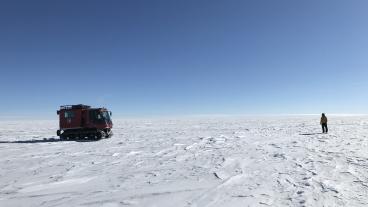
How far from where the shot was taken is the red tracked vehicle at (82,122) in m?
23.2

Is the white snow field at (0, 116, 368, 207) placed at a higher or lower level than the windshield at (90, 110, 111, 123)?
lower

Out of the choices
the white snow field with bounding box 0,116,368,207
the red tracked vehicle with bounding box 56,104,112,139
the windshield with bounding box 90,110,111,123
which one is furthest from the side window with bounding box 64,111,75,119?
the white snow field with bounding box 0,116,368,207

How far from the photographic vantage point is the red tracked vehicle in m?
23.2

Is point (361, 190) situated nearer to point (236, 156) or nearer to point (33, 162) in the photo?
point (236, 156)

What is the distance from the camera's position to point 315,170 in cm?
971

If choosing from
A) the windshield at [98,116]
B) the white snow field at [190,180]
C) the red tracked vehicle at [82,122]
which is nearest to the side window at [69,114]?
the red tracked vehicle at [82,122]

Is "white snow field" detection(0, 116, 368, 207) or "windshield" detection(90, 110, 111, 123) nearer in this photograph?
"white snow field" detection(0, 116, 368, 207)

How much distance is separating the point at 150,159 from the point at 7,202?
20.8 feet

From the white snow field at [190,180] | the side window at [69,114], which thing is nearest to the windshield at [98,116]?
the side window at [69,114]

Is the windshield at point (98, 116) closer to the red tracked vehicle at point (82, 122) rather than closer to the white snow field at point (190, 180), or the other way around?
the red tracked vehicle at point (82, 122)

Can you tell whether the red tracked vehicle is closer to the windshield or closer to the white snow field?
the windshield

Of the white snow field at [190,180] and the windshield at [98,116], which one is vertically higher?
the windshield at [98,116]

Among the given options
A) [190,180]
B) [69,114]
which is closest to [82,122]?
[69,114]

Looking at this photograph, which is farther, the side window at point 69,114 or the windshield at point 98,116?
the side window at point 69,114
